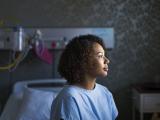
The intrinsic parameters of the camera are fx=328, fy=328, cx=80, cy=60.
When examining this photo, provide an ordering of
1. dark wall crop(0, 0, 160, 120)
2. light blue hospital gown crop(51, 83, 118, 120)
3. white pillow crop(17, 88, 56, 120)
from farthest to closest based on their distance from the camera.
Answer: dark wall crop(0, 0, 160, 120), white pillow crop(17, 88, 56, 120), light blue hospital gown crop(51, 83, 118, 120)

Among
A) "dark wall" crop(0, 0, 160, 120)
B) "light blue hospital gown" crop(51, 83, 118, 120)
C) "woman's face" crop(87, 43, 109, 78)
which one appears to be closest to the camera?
"light blue hospital gown" crop(51, 83, 118, 120)

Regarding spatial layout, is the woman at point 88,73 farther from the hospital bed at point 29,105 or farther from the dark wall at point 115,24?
the dark wall at point 115,24

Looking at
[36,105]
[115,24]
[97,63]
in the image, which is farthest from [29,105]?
[97,63]

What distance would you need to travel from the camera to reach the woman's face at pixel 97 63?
1467 millimetres

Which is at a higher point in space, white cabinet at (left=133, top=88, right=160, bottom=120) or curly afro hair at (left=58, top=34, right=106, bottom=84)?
curly afro hair at (left=58, top=34, right=106, bottom=84)

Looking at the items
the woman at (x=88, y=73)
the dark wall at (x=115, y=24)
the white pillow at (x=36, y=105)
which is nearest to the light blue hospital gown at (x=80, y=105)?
the woman at (x=88, y=73)

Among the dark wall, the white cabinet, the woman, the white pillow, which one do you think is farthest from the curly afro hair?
the dark wall

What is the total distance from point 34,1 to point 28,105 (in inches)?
44.0

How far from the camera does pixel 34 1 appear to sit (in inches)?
128

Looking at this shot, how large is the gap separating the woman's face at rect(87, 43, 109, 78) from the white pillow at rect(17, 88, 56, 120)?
1.20 metres

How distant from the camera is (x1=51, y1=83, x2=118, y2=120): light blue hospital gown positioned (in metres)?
1.33

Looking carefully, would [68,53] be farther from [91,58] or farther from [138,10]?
[138,10]

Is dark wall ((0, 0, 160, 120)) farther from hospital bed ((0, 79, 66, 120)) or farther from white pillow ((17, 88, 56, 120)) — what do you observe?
white pillow ((17, 88, 56, 120))

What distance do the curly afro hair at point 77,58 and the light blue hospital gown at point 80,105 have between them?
76 millimetres
